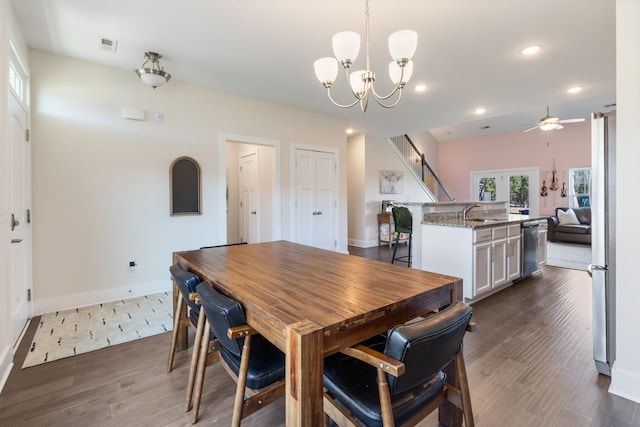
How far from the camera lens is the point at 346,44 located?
6.23ft

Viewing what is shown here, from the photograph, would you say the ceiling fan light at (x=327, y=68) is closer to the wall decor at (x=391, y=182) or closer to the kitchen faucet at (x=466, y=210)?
the kitchen faucet at (x=466, y=210)

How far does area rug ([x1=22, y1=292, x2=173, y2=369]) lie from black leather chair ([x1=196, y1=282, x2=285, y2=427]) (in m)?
1.70

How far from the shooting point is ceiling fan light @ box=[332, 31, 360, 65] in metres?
1.89

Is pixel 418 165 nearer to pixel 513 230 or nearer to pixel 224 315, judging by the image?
pixel 513 230

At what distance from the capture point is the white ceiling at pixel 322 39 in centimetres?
235

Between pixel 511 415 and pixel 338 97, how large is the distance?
4.02 m

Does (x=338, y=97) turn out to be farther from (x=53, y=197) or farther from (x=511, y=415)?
(x=511, y=415)

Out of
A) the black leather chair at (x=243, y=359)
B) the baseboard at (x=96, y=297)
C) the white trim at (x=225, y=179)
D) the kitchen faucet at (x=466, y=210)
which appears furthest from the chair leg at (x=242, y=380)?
the kitchen faucet at (x=466, y=210)

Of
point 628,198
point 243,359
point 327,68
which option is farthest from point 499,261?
point 243,359

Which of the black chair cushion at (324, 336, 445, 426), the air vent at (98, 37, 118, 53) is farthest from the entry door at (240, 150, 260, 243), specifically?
the black chair cushion at (324, 336, 445, 426)

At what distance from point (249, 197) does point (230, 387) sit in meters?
4.19

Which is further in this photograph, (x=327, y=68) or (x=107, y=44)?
(x=107, y=44)

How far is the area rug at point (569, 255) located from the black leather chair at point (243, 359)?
5.48m

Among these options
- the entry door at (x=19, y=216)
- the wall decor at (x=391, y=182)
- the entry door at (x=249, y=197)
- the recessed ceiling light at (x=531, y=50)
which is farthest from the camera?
the wall decor at (x=391, y=182)
